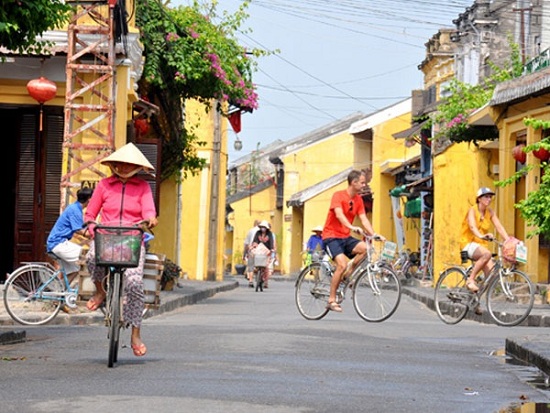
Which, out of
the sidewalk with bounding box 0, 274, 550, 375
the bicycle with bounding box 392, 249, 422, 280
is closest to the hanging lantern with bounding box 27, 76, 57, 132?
the sidewalk with bounding box 0, 274, 550, 375

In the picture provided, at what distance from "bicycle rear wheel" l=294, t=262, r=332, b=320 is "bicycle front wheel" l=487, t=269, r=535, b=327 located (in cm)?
226

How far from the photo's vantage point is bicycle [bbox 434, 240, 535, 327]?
57.9 ft

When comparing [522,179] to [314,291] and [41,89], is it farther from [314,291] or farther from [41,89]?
[314,291]

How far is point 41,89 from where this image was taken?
2152cm

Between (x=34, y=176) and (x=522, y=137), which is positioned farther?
(x=522, y=137)

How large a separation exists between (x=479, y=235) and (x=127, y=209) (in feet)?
26.1

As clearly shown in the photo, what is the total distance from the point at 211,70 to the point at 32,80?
506 centimetres

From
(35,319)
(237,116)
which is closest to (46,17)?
(35,319)

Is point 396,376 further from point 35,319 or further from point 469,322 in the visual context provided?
point 469,322

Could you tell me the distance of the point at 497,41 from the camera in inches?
1850

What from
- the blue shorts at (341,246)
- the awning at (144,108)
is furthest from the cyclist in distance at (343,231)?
the awning at (144,108)

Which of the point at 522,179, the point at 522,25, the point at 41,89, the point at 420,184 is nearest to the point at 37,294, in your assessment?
the point at 41,89

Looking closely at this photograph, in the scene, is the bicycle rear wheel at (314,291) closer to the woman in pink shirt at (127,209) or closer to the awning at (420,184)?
the woman in pink shirt at (127,209)

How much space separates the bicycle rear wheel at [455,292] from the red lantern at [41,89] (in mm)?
7209
